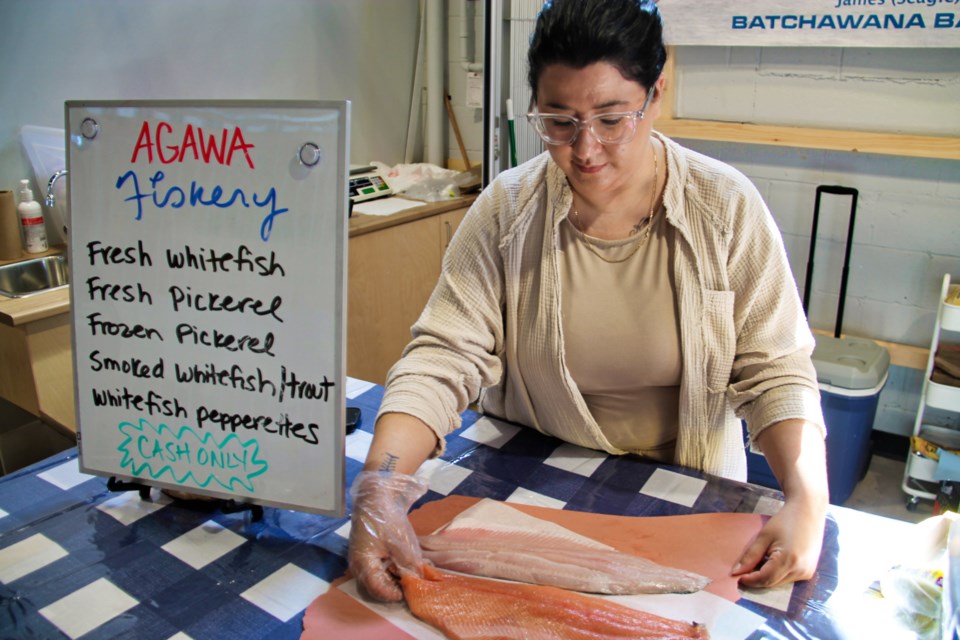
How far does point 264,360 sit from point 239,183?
0.24 meters

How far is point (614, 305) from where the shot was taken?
125 cm

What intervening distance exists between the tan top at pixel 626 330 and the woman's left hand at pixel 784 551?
0.31m

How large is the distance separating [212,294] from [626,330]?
646 mm

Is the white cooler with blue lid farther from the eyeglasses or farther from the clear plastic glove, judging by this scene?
the clear plastic glove

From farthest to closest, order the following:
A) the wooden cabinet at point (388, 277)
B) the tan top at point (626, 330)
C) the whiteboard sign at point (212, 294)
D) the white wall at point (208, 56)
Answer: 1. the wooden cabinet at point (388, 277)
2. the white wall at point (208, 56)
3. the tan top at point (626, 330)
4. the whiteboard sign at point (212, 294)

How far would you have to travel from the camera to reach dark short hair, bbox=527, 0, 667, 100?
105 centimetres

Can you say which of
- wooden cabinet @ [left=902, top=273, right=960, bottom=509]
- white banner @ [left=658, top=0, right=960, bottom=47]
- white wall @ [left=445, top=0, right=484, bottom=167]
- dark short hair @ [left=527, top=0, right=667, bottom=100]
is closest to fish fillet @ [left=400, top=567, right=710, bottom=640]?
dark short hair @ [left=527, top=0, right=667, bottom=100]

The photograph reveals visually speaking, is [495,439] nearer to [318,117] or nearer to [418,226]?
[318,117]

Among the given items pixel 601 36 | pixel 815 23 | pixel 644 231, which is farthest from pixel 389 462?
pixel 815 23

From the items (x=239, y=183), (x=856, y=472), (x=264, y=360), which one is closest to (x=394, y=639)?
(x=264, y=360)

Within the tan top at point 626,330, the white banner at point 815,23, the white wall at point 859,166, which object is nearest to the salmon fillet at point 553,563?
the tan top at point 626,330

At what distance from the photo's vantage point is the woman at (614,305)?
1082 mm

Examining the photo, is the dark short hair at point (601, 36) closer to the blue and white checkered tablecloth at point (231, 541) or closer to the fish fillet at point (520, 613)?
the blue and white checkered tablecloth at point (231, 541)

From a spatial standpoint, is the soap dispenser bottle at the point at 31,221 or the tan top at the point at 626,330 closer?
the tan top at the point at 626,330
